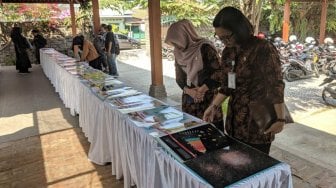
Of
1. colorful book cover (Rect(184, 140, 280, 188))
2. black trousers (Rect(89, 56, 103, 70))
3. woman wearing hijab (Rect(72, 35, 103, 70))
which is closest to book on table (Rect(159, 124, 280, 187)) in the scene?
colorful book cover (Rect(184, 140, 280, 188))

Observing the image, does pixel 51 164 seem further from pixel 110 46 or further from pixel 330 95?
pixel 330 95

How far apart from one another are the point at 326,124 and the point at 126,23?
94.3ft

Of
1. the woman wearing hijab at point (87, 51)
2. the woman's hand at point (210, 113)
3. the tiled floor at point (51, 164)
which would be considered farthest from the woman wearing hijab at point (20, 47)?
the woman's hand at point (210, 113)

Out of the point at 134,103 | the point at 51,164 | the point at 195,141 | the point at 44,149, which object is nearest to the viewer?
the point at 195,141

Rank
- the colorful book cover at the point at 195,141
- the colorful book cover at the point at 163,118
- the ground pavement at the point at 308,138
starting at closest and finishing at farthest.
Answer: the colorful book cover at the point at 195,141, the colorful book cover at the point at 163,118, the ground pavement at the point at 308,138

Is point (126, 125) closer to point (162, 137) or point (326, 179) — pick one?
point (162, 137)

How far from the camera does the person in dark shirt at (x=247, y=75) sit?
1591 millimetres

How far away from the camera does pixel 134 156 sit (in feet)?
6.98

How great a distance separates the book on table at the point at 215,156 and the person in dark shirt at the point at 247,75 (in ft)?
0.62

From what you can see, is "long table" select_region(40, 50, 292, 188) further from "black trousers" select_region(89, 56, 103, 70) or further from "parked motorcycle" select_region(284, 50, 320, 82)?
"parked motorcycle" select_region(284, 50, 320, 82)

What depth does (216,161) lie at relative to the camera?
1.39 meters

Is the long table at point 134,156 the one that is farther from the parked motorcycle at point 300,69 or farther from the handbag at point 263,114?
the parked motorcycle at point 300,69

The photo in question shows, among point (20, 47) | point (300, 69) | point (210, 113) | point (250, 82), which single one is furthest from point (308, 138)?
point (20, 47)

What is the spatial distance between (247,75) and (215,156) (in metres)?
0.51
